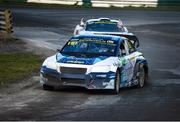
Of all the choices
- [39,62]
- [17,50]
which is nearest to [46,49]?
[17,50]

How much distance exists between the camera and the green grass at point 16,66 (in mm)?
18547

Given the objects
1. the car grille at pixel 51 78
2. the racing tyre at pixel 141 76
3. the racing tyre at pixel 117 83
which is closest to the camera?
the car grille at pixel 51 78

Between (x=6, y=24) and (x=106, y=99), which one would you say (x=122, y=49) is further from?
(x=6, y=24)

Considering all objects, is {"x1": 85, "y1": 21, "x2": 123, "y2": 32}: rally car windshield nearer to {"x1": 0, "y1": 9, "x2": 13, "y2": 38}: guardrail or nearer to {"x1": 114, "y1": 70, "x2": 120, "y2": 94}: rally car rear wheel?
{"x1": 0, "y1": 9, "x2": 13, "y2": 38}: guardrail

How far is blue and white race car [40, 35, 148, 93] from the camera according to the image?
15766 mm

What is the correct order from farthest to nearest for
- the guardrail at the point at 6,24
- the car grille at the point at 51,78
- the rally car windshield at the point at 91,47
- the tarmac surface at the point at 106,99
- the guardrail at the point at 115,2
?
the guardrail at the point at 115,2 < the guardrail at the point at 6,24 < the rally car windshield at the point at 91,47 < the car grille at the point at 51,78 < the tarmac surface at the point at 106,99

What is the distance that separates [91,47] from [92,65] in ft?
4.23

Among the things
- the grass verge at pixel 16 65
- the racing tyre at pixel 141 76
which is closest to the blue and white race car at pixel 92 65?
the racing tyre at pixel 141 76

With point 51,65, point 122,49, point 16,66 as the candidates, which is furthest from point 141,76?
point 16,66

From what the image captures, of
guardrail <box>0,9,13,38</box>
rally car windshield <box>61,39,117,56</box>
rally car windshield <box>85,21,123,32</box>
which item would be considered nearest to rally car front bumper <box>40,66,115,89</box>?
rally car windshield <box>61,39,117,56</box>

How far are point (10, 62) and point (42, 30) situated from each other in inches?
605

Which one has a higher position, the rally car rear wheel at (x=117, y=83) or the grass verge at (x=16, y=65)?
the rally car rear wheel at (x=117, y=83)

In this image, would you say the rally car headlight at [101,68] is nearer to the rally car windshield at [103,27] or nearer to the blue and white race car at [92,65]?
the blue and white race car at [92,65]

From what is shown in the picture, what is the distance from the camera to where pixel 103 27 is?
27391mm
